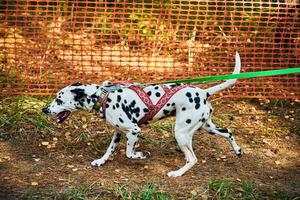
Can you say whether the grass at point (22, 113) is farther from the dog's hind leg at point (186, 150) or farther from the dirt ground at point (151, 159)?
the dog's hind leg at point (186, 150)

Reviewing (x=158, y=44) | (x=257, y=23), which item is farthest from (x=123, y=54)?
(x=257, y=23)

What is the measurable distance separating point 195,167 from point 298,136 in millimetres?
1486

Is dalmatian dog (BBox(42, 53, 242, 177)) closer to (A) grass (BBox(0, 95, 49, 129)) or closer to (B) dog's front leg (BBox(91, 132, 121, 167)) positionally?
(B) dog's front leg (BBox(91, 132, 121, 167))

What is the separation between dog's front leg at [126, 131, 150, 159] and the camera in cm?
500

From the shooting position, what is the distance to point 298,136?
6.11 meters

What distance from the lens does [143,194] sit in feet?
15.3

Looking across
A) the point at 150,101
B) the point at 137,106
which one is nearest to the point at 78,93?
the point at 137,106

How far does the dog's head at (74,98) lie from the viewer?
16.2 ft

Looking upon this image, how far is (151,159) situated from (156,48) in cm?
278

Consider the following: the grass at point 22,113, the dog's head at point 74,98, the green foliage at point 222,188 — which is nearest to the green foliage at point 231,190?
the green foliage at point 222,188

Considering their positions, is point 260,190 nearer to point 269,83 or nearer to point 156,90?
point 156,90

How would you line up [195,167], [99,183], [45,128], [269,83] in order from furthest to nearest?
[269,83] → [45,128] → [195,167] → [99,183]

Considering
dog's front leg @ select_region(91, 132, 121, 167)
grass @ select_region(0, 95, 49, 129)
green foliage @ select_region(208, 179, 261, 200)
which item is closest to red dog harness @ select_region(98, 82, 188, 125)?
dog's front leg @ select_region(91, 132, 121, 167)

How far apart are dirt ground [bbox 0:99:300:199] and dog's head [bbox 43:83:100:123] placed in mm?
604
